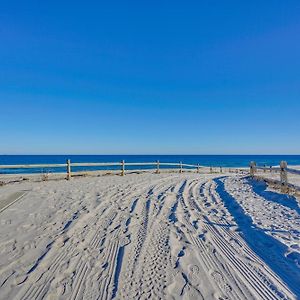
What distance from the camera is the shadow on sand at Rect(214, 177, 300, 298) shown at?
10.9 ft

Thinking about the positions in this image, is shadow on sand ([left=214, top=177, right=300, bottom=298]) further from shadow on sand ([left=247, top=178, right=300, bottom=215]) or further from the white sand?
shadow on sand ([left=247, top=178, right=300, bottom=215])

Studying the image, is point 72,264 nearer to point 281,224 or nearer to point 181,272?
point 181,272

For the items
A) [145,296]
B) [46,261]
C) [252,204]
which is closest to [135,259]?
[145,296]

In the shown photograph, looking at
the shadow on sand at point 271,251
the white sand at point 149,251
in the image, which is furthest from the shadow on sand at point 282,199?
the shadow on sand at point 271,251

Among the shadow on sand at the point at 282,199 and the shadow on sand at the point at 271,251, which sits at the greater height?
the shadow on sand at the point at 282,199

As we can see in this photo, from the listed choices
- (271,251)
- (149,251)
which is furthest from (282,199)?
(149,251)

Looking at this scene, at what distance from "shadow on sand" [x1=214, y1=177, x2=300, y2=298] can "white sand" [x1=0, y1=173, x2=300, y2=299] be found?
0.01 m

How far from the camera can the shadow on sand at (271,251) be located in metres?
3.31

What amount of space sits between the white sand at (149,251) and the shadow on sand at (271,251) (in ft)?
0.04

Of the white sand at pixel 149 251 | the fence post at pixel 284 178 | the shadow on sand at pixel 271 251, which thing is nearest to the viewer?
the white sand at pixel 149 251

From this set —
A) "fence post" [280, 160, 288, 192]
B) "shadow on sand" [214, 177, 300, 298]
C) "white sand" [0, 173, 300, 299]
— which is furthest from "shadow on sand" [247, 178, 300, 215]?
"shadow on sand" [214, 177, 300, 298]

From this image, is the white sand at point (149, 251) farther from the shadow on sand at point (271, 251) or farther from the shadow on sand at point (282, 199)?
the shadow on sand at point (282, 199)

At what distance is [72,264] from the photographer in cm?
376

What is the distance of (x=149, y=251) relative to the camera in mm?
4215
